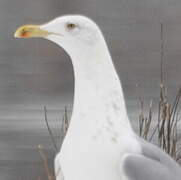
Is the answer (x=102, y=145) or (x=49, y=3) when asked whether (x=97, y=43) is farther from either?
(x=49, y=3)

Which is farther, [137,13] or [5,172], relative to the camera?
[137,13]

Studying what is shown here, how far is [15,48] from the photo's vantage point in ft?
22.5

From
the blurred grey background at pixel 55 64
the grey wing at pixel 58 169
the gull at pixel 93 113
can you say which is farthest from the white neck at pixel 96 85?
the blurred grey background at pixel 55 64

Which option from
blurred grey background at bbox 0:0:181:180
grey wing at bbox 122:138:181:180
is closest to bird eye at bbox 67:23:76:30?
grey wing at bbox 122:138:181:180

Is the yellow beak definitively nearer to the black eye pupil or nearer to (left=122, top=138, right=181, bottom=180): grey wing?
the black eye pupil

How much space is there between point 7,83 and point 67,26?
15.6 feet

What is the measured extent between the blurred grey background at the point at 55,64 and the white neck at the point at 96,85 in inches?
104

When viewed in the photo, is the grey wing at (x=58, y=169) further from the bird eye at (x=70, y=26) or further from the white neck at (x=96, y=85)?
the bird eye at (x=70, y=26)

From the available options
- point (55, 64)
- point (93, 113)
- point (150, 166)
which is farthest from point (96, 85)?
point (55, 64)

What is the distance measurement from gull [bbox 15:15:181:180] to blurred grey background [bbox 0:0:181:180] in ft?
8.67

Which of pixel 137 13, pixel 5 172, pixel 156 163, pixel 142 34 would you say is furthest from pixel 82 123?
pixel 137 13

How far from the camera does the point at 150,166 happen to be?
1.48 metres

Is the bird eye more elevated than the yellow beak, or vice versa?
the bird eye

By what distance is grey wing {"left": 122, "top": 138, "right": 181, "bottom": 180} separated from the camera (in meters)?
1.43
